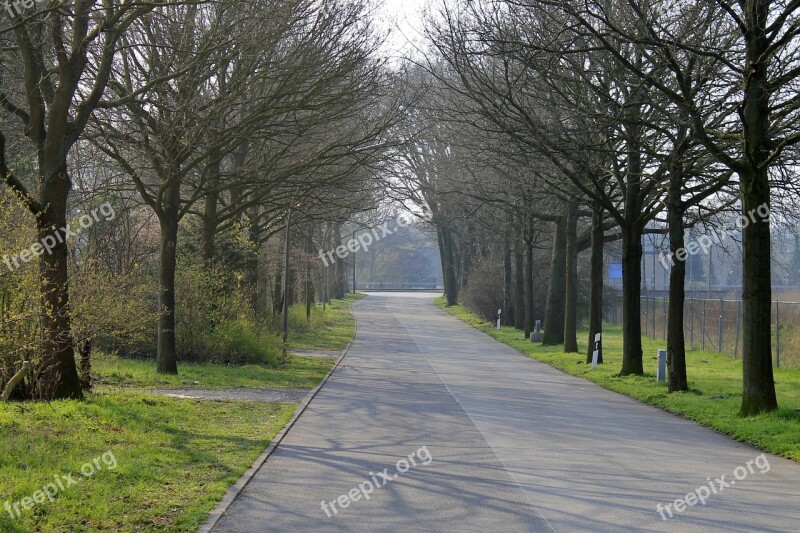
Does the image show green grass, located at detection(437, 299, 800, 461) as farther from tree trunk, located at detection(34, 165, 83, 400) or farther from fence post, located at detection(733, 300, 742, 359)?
tree trunk, located at detection(34, 165, 83, 400)

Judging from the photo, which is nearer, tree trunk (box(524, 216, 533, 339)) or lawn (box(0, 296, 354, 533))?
lawn (box(0, 296, 354, 533))

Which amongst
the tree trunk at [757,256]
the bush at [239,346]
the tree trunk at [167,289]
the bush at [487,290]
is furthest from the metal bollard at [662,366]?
the bush at [487,290]

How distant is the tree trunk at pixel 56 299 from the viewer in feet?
41.0

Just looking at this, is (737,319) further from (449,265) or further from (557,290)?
(449,265)

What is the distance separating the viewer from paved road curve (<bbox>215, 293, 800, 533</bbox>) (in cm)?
792

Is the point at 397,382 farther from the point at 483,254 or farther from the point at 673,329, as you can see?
the point at 483,254

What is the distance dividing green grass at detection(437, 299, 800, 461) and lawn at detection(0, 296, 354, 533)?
6827mm

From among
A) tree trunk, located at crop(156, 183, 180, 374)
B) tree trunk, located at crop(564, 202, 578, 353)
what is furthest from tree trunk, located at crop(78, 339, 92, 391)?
tree trunk, located at crop(564, 202, 578, 353)

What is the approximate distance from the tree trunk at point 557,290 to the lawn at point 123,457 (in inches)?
715

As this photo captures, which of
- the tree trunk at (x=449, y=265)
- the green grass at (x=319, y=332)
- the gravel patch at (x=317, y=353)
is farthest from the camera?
the tree trunk at (x=449, y=265)

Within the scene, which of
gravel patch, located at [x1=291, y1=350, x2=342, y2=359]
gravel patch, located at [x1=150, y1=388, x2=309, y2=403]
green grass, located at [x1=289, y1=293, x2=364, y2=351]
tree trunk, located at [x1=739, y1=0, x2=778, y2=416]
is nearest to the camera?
tree trunk, located at [x1=739, y1=0, x2=778, y2=416]

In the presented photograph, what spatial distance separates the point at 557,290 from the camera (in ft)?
110

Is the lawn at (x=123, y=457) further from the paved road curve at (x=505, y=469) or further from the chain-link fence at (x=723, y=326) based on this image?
the chain-link fence at (x=723, y=326)

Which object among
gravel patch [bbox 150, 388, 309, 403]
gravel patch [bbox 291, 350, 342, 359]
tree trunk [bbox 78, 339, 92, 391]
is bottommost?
gravel patch [bbox 291, 350, 342, 359]
